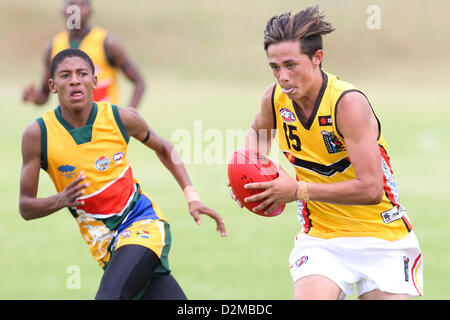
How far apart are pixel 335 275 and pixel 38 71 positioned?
36463mm

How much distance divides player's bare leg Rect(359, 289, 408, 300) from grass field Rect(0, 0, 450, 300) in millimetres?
2643

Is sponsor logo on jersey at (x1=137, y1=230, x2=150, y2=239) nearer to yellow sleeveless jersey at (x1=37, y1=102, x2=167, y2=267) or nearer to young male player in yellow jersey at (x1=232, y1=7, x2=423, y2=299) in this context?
yellow sleeveless jersey at (x1=37, y1=102, x2=167, y2=267)

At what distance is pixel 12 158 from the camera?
1811 centimetres

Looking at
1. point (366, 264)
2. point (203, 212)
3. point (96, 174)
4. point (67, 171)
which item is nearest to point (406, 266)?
point (366, 264)

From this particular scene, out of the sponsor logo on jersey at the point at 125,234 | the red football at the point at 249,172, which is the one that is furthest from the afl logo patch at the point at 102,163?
the red football at the point at 249,172

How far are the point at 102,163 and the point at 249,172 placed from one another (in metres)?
1.04

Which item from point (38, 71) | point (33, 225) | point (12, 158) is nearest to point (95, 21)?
point (38, 71)

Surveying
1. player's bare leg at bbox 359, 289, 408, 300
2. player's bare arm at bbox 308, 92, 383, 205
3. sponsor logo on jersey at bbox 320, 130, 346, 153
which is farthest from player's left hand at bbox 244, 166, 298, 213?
player's bare leg at bbox 359, 289, 408, 300

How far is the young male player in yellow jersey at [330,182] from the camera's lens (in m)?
4.36

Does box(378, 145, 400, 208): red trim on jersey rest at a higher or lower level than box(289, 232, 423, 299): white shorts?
higher

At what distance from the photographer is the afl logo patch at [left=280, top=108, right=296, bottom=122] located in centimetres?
475

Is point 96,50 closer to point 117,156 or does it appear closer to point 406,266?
point 117,156

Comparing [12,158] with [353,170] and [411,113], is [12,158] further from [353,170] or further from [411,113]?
[353,170]

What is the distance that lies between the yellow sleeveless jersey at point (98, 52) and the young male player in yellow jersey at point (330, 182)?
4047 mm
